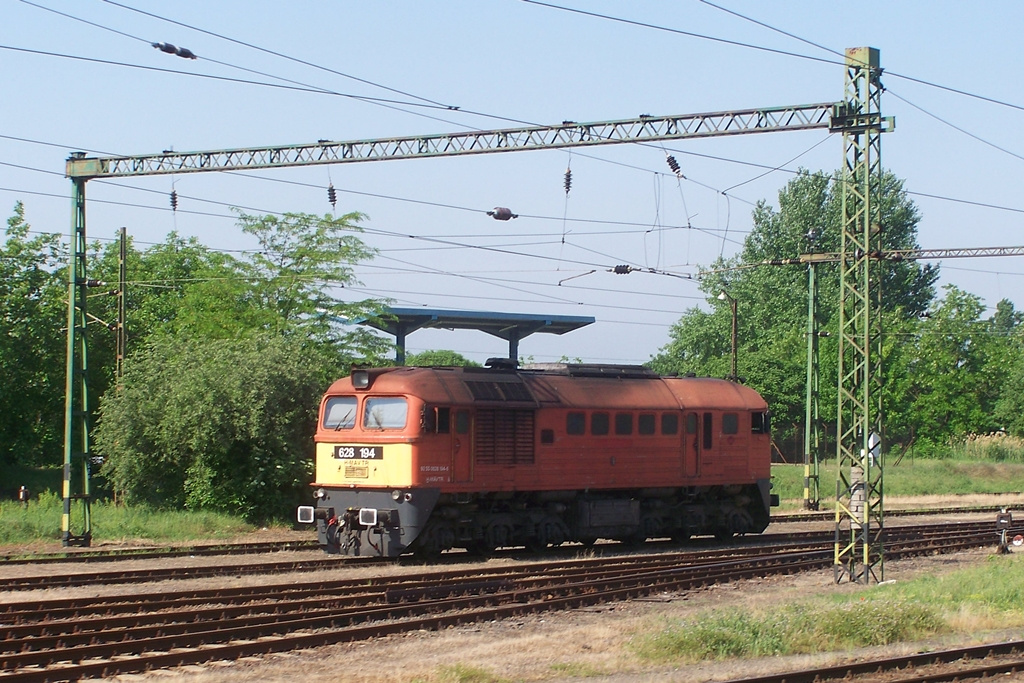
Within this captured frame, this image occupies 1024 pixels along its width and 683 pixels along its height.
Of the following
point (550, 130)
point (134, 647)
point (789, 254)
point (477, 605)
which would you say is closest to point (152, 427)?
point (550, 130)

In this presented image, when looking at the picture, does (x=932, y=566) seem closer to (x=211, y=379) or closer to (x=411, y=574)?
(x=411, y=574)

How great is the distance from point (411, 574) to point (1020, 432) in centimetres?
5598

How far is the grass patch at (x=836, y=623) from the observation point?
13.4m

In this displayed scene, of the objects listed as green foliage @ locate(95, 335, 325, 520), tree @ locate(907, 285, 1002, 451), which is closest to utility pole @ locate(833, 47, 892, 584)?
green foliage @ locate(95, 335, 325, 520)

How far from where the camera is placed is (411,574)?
19.6 meters

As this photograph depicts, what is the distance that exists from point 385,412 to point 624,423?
5.77m

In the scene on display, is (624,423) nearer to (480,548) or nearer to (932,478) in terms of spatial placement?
(480,548)

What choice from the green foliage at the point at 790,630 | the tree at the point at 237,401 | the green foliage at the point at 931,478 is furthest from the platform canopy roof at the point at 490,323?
the green foliage at the point at 790,630

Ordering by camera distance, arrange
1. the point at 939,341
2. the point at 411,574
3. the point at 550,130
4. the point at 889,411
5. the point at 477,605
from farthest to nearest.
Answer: the point at 939,341
the point at 889,411
the point at 550,130
the point at 411,574
the point at 477,605

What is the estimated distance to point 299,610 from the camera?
→ 15.6m

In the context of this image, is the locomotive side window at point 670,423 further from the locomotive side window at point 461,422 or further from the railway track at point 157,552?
the railway track at point 157,552

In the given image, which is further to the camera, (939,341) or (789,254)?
(789,254)

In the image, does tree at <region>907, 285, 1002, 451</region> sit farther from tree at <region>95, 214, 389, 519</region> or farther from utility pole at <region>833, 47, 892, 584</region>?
utility pole at <region>833, 47, 892, 584</region>

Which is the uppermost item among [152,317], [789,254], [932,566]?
Result: [789,254]
